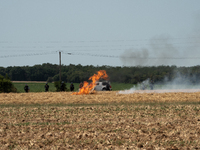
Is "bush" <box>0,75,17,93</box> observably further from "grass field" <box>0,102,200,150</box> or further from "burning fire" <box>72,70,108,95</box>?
"grass field" <box>0,102,200,150</box>

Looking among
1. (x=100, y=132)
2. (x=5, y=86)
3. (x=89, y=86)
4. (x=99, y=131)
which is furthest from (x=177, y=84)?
(x=100, y=132)

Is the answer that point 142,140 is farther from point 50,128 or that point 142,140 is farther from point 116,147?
point 50,128

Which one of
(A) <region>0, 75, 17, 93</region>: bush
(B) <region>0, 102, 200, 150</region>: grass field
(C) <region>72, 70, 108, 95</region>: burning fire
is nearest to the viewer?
(B) <region>0, 102, 200, 150</region>: grass field

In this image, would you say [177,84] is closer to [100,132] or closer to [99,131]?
[99,131]

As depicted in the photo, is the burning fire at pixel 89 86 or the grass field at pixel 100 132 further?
the burning fire at pixel 89 86

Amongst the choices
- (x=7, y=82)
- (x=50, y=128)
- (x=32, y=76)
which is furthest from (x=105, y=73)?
(x=32, y=76)

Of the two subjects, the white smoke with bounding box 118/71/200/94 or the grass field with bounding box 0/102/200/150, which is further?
the white smoke with bounding box 118/71/200/94

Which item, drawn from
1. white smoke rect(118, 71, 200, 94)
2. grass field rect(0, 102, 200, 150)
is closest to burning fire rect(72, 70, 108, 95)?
white smoke rect(118, 71, 200, 94)

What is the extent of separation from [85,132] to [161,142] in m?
3.89

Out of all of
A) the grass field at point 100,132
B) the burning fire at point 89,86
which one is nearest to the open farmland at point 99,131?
the grass field at point 100,132

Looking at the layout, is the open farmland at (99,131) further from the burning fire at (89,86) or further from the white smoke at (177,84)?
the white smoke at (177,84)

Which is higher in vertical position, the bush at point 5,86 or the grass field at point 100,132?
the bush at point 5,86

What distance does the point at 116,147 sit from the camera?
1134 centimetres

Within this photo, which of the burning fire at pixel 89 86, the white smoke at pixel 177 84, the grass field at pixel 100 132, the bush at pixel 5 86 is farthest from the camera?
the white smoke at pixel 177 84
